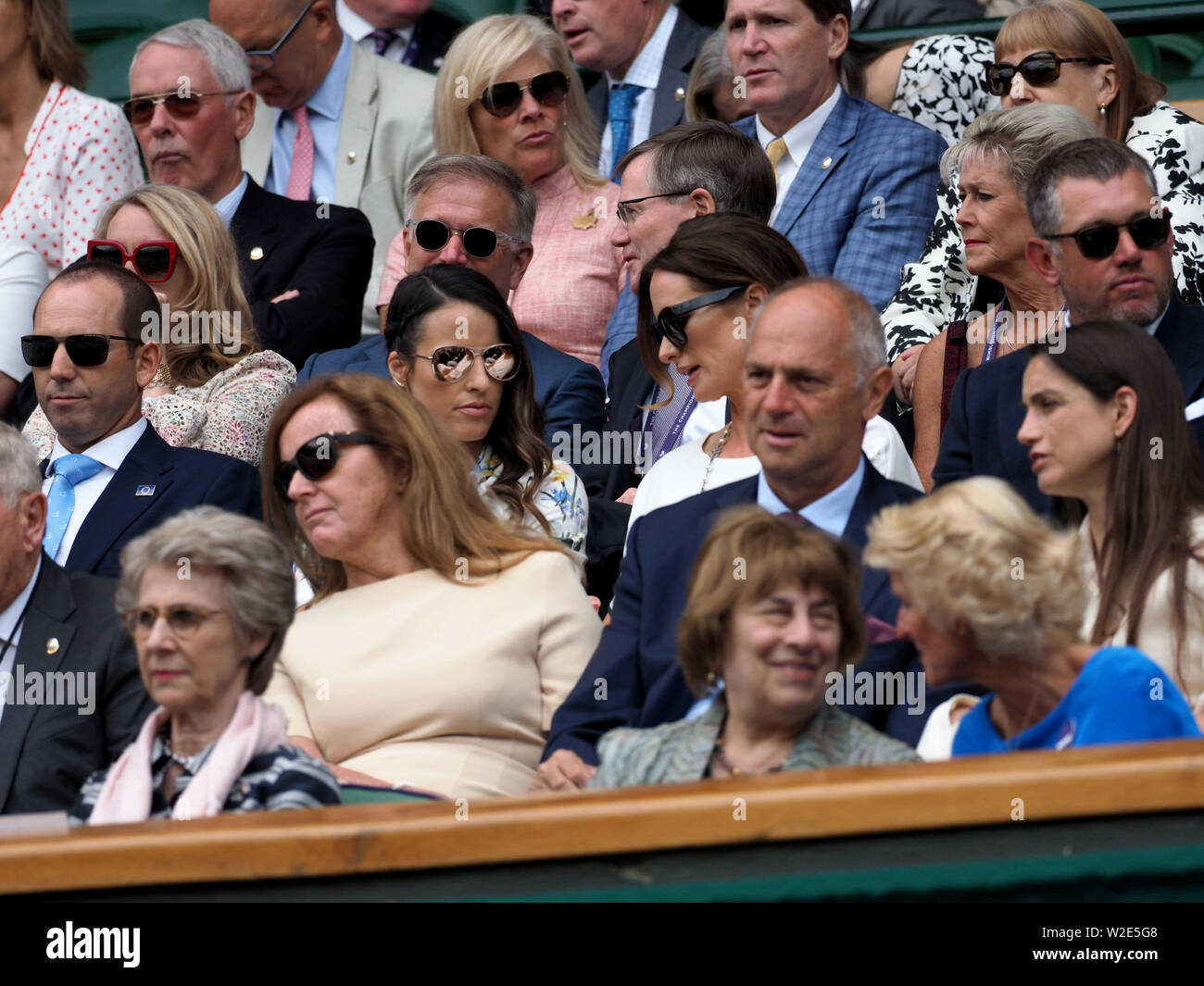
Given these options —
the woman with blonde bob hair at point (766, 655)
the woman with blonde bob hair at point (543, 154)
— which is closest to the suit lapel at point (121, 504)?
the woman with blonde bob hair at point (543, 154)

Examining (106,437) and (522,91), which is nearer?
(106,437)

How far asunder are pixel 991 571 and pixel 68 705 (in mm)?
1792

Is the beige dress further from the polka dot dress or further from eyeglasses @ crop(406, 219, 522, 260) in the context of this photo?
the polka dot dress

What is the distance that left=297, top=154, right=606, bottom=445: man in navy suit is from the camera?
4.95 m

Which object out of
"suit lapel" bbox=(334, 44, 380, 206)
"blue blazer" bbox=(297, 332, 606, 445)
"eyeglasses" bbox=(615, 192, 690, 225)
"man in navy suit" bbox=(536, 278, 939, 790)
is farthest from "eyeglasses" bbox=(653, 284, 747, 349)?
"suit lapel" bbox=(334, 44, 380, 206)

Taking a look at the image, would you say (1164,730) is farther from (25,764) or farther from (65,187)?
(65,187)

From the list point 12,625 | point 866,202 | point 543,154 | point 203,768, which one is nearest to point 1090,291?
point 866,202

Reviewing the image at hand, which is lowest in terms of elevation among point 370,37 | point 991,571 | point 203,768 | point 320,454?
point 203,768

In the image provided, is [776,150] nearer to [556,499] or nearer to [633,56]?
[633,56]

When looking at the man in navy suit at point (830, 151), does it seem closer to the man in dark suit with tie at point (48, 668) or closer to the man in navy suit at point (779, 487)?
the man in navy suit at point (779, 487)

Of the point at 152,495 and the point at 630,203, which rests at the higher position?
the point at 630,203

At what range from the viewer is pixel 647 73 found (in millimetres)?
6258

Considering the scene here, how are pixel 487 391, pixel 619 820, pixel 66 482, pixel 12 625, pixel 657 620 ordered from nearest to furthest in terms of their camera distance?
pixel 619 820 < pixel 657 620 < pixel 12 625 < pixel 487 391 < pixel 66 482
